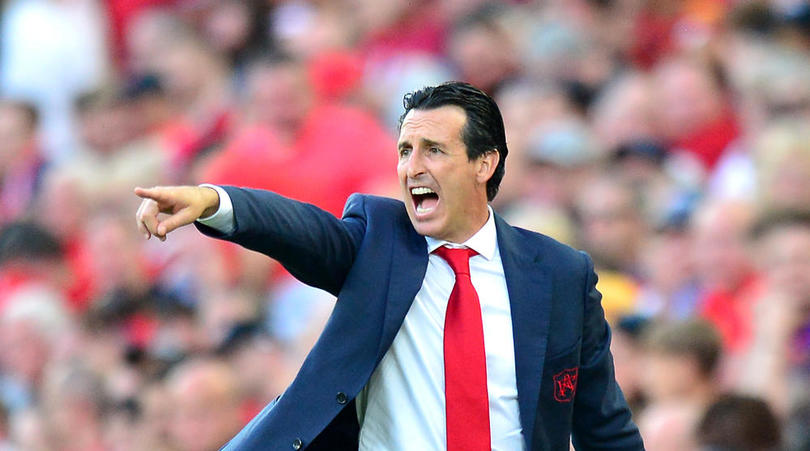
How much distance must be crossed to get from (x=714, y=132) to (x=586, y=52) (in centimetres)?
113

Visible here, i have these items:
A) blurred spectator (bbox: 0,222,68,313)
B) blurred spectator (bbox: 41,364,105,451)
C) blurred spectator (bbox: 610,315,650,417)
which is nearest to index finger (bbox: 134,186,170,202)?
blurred spectator (bbox: 610,315,650,417)

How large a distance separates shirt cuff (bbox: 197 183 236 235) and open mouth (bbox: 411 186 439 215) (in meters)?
0.54

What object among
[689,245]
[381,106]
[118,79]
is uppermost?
[118,79]

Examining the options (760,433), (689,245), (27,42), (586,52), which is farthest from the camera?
(27,42)

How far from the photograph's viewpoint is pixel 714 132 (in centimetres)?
750

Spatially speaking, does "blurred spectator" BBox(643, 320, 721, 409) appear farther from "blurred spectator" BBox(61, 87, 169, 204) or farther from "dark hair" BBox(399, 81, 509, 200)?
"blurred spectator" BBox(61, 87, 169, 204)

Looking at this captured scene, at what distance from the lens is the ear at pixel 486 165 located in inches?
154

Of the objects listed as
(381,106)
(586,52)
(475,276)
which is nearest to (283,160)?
(381,106)

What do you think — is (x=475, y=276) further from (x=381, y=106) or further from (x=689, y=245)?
(x=381, y=106)

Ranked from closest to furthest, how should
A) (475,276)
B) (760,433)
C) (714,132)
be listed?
(475,276) → (760,433) → (714,132)

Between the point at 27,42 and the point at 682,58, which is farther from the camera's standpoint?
the point at 27,42

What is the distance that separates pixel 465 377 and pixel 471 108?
655 millimetres

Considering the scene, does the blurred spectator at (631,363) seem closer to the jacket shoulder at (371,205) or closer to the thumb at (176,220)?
the jacket shoulder at (371,205)

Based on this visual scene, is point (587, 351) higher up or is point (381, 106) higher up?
point (381, 106)
